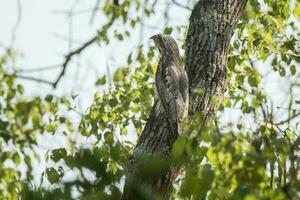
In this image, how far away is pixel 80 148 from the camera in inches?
45.0

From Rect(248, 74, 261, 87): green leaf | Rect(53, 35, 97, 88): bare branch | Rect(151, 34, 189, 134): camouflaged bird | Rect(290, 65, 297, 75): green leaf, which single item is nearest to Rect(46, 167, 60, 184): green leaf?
Rect(151, 34, 189, 134): camouflaged bird

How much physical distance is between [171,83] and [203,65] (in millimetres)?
437

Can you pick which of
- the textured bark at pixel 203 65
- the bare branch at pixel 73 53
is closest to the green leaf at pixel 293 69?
the textured bark at pixel 203 65

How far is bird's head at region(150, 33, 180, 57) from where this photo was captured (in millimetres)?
4215

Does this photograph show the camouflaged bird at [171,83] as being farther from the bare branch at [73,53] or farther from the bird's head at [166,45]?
the bare branch at [73,53]

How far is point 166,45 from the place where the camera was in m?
4.31

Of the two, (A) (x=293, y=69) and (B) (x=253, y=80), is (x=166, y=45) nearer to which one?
(B) (x=253, y=80)

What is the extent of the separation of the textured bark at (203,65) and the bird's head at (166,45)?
64 cm

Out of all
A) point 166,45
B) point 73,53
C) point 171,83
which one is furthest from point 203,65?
point 73,53

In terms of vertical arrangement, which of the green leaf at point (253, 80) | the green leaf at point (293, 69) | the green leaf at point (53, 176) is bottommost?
the green leaf at point (53, 176)

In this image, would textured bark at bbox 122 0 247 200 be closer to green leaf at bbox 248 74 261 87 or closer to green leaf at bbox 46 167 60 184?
green leaf at bbox 46 167 60 184

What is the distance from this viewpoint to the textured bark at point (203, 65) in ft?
10.5

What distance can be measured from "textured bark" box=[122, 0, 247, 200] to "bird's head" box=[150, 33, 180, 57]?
0.64 meters

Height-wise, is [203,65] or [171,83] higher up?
[203,65]
